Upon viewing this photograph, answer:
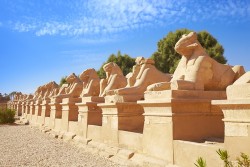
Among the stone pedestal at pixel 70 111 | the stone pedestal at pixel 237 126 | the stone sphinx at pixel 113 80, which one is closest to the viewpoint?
the stone pedestal at pixel 237 126

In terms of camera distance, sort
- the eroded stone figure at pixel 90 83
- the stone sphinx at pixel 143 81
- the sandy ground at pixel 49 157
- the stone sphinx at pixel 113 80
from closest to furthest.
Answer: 1. the sandy ground at pixel 49 157
2. the stone sphinx at pixel 143 81
3. the stone sphinx at pixel 113 80
4. the eroded stone figure at pixel 90 83

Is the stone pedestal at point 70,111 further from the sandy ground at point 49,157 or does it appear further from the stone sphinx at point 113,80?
the stone sphinx at point 113,80

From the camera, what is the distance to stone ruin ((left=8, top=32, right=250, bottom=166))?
360 centimetres

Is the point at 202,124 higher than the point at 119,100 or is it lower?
lower

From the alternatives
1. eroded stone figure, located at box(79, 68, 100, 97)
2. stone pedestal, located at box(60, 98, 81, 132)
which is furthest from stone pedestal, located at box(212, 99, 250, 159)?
stone pedestal, located at box(60, 98, 81, 132)

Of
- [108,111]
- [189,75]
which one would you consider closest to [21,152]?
[108,111]

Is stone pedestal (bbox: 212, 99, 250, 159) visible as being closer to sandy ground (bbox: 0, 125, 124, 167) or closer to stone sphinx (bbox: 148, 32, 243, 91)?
stone sphinx (bbox: 148, 32, 243, 91)

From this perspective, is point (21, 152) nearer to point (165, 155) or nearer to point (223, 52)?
point (165, 155)

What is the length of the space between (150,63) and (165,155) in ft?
9.54

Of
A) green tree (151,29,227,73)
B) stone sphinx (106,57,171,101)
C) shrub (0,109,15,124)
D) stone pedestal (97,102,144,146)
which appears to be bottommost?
shrub (0,109,15,124)

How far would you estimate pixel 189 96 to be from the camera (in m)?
4.84

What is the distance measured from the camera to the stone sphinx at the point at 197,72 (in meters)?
5.11

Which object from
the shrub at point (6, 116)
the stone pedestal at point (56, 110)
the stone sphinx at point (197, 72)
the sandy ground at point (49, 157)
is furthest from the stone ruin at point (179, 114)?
the shrub at point (6, 116)

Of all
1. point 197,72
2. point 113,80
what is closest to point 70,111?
point 113,80
